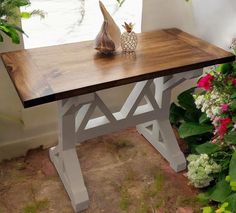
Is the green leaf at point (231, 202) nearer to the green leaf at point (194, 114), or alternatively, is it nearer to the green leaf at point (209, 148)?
the green leaf at point (209, 148)

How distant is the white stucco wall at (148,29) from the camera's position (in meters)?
1.93

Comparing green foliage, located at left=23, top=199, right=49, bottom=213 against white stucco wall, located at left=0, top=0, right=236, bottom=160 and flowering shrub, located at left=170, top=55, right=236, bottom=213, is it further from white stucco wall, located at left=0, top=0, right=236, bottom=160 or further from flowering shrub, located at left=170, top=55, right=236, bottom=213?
flowering shrub, located at left=170, top=55, right=236, bottom=213

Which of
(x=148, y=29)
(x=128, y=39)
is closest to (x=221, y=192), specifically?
(x=128, y=39)

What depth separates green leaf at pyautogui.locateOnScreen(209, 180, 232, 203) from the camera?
160 centimetres

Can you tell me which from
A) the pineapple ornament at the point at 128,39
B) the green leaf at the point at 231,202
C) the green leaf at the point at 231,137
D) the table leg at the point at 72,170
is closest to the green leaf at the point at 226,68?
the green leaf at the point at 231,137

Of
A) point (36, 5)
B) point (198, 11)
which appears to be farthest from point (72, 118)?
point (198, 11)

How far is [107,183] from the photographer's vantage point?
1880 millimetres

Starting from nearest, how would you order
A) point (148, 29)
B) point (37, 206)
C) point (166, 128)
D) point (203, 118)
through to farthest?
point (37, 206) < point (203, 118) < point (166, 128) < point (148, 29)

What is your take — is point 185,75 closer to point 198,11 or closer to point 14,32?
point 198,11

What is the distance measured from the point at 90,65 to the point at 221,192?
0.92 m

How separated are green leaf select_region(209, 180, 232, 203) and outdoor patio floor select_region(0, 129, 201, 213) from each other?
6.0 inches

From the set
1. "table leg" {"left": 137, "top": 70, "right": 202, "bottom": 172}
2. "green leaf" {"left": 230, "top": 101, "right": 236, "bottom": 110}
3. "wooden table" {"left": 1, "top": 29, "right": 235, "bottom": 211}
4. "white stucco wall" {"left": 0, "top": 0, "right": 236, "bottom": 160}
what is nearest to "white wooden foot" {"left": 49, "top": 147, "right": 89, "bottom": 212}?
"wooden table" {"left": 1, "top": 29, "right": 235, "bottom": 211}

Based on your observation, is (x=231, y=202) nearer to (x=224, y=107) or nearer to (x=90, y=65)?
(x=224, y=107)

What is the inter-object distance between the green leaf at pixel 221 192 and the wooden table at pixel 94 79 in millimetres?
350
